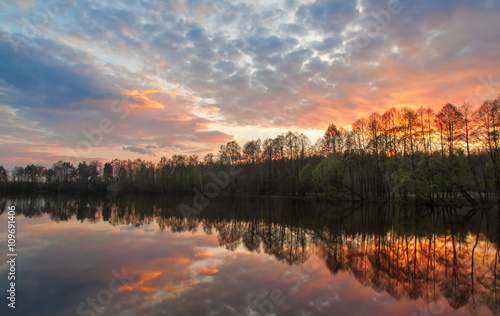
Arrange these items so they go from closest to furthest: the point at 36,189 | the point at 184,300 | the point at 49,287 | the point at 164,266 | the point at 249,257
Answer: the point at 184,300 < the point at 49,287 < the point at 164,266 < the point at 249,257 < the point at 36,189

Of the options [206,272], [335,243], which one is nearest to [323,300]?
[206,272]

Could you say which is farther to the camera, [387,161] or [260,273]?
[387,161]

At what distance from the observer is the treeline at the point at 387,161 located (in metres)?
36.5

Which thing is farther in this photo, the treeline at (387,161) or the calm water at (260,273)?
the treeline at (387,161)

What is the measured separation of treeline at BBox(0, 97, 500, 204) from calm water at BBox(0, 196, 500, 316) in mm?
22011

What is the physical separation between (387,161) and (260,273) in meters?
39.2

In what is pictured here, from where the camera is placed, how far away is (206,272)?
431 inches

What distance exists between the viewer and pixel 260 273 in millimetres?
10664

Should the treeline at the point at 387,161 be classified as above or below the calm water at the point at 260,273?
above

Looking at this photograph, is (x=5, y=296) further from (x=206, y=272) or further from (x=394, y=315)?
(x=394, y=315)

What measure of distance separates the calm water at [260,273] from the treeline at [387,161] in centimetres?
2201

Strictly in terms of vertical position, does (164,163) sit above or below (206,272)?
above

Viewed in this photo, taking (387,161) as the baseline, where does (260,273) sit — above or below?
below

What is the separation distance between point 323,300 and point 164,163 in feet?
375
